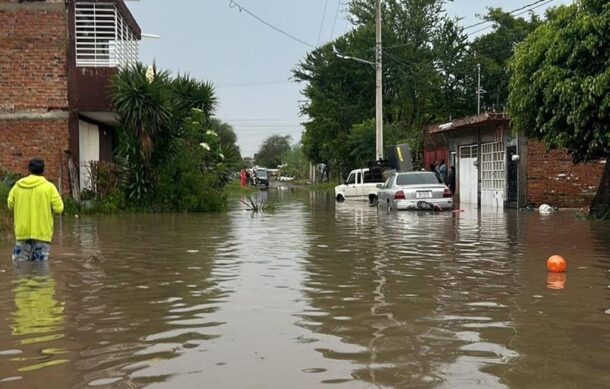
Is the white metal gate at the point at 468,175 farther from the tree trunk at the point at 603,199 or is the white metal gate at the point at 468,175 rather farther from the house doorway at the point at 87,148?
the house doorway at the point at 87,148

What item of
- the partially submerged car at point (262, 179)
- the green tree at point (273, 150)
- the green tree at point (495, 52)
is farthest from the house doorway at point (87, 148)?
the green tree at point (273, 150)

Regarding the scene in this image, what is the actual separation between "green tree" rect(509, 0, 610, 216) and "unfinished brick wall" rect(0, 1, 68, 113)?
13.1 metres

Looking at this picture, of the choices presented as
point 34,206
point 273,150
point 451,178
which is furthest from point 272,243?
point 273,150

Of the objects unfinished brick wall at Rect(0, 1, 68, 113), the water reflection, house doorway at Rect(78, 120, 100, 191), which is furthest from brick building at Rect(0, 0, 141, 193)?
the water reflection

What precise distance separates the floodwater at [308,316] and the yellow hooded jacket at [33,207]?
1.62 ft

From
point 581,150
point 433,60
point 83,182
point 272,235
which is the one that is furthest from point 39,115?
point 433,60

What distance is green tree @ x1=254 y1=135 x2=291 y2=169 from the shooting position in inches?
5692

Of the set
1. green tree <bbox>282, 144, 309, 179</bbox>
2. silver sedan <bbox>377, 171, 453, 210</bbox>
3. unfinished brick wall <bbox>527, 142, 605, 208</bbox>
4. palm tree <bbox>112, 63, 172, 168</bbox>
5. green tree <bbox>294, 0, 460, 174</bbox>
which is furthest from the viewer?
green tree <bbox>282, 144, 309, 179</bbox>

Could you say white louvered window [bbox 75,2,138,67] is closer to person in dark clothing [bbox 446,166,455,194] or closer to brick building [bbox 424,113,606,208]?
brick building [bbox 424,113,606,208]

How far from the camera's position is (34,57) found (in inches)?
821

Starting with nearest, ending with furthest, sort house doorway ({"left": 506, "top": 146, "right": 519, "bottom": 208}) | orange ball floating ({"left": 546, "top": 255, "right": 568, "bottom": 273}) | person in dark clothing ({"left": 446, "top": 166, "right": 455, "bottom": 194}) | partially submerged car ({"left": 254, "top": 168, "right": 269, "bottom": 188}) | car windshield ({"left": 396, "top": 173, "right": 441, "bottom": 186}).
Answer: orange ball floating ({"left": 546, "top": 255, "right": 568, "bottom": 273})
car windshield ({"left": 396, "top": 173, "right": 441, "bottom": 186})
house doorway ({"left": 506, "top": 146, "right": 519, "bottom": 208})
person in dark clothing ({"left": 446, "top": 166, "right": 455, "bottom": 194})
partially submerged car ({"left": 254, "top": 168, "right": 269, "bottom": 188})

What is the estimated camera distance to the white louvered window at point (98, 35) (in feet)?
72.5

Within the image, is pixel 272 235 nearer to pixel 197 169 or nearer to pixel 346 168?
pixel 197 169

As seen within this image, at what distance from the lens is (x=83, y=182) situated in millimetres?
21953
